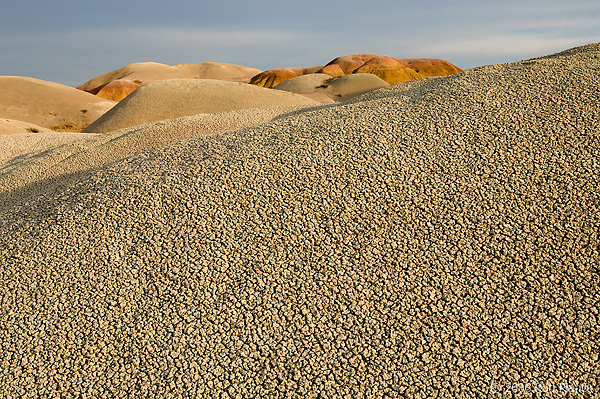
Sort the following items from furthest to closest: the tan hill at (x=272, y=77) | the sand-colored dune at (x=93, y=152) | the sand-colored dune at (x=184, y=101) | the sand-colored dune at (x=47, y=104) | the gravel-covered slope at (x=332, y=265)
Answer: the tan hill at (x=272, y=77)
the sand-colored dune at (x=47, y=104)
the sand-colored dune at (x=184, y=101)
the sand-colored dune at (x=93, y=152)
the gravel-covered slope at (x=332, y=265)

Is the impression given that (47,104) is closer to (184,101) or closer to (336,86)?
(184,101)

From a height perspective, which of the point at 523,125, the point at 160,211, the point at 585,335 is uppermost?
the point at 523,125

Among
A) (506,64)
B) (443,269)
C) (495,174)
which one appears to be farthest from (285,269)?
(506,64)

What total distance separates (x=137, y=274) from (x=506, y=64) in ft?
19.7

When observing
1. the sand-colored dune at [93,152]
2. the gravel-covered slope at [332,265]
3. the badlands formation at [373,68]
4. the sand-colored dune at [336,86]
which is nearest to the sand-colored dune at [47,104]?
the sand-colored dune at [336,86]

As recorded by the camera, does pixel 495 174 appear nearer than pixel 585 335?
No

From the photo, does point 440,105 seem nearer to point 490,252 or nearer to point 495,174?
point 495,174

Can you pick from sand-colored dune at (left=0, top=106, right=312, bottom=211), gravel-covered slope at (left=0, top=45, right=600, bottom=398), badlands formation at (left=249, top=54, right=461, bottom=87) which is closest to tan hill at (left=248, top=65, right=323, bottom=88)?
badlands formation at (left=249, top=54, right=461, bottom=87)

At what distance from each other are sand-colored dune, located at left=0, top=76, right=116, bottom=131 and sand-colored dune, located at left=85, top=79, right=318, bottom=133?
8547 mm

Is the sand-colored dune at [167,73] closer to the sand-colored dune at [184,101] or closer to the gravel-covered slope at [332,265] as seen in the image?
the sand-colored dune at [184,101]

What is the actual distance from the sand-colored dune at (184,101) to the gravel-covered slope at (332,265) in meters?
8.64

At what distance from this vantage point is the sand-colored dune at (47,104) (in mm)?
22953

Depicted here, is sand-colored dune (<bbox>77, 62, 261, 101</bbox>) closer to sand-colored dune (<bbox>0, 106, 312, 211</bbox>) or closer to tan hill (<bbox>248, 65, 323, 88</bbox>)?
tan hill (<bbox>248, 65, 323, 88</bbox>)

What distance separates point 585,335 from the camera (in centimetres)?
294
